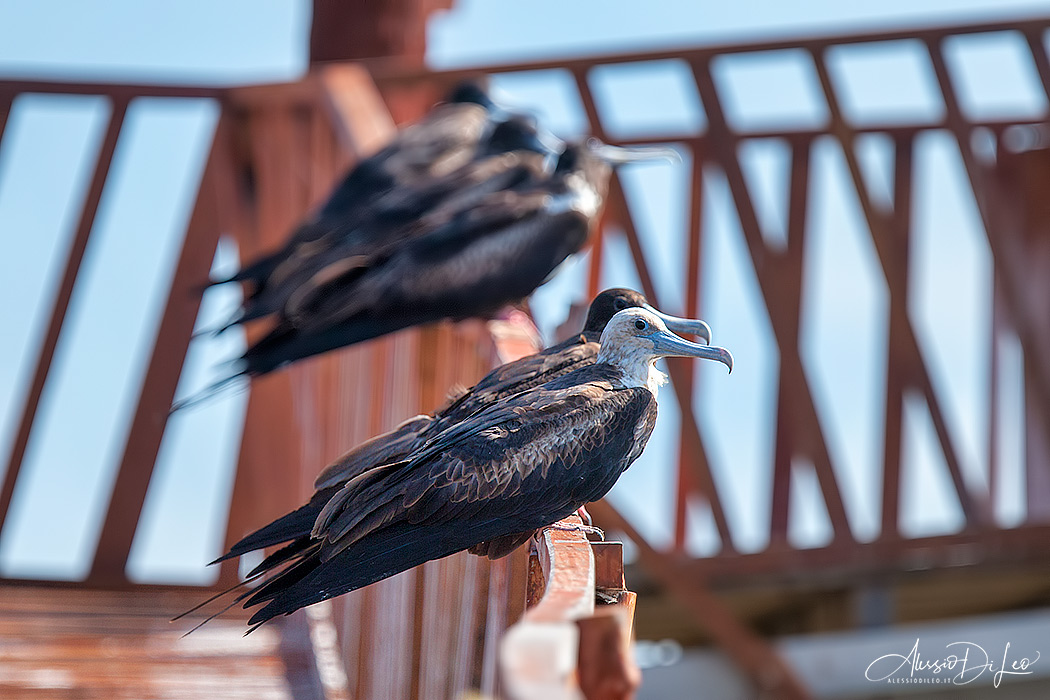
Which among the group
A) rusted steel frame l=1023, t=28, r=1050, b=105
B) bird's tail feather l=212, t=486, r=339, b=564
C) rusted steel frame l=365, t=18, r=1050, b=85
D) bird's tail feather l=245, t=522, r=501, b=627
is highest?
rusted steel frame l=365, t=18, r=1050, b=85

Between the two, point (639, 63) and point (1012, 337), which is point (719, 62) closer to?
point (639, 63)

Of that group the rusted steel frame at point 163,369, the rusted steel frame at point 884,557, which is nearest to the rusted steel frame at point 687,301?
the rusted steel frame at point 884,557

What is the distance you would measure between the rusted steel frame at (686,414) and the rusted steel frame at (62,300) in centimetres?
223

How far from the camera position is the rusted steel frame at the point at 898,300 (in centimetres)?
624

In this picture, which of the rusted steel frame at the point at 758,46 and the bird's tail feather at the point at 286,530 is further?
the rusted steel frame at the point at 758,46

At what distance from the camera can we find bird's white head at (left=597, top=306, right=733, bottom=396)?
273cm

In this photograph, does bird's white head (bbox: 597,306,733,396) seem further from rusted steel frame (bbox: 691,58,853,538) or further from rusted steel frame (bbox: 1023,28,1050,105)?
rusted steel frame (bbox: 1023,28,1050,105)

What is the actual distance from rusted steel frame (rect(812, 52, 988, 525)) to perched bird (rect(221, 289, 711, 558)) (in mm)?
3651

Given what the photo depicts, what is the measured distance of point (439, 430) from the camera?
8.79 ft

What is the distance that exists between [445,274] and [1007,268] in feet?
10.5

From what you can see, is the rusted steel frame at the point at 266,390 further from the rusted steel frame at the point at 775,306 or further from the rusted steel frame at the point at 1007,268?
the rusted steel frame at the point at 1007,268

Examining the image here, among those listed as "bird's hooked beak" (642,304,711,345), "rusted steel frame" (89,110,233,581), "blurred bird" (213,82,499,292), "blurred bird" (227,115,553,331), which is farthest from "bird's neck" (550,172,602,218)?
"bird's hooked beak" (642,304,711,345)

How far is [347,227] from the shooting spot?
4684mm

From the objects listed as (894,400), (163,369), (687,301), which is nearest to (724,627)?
(894,400)
